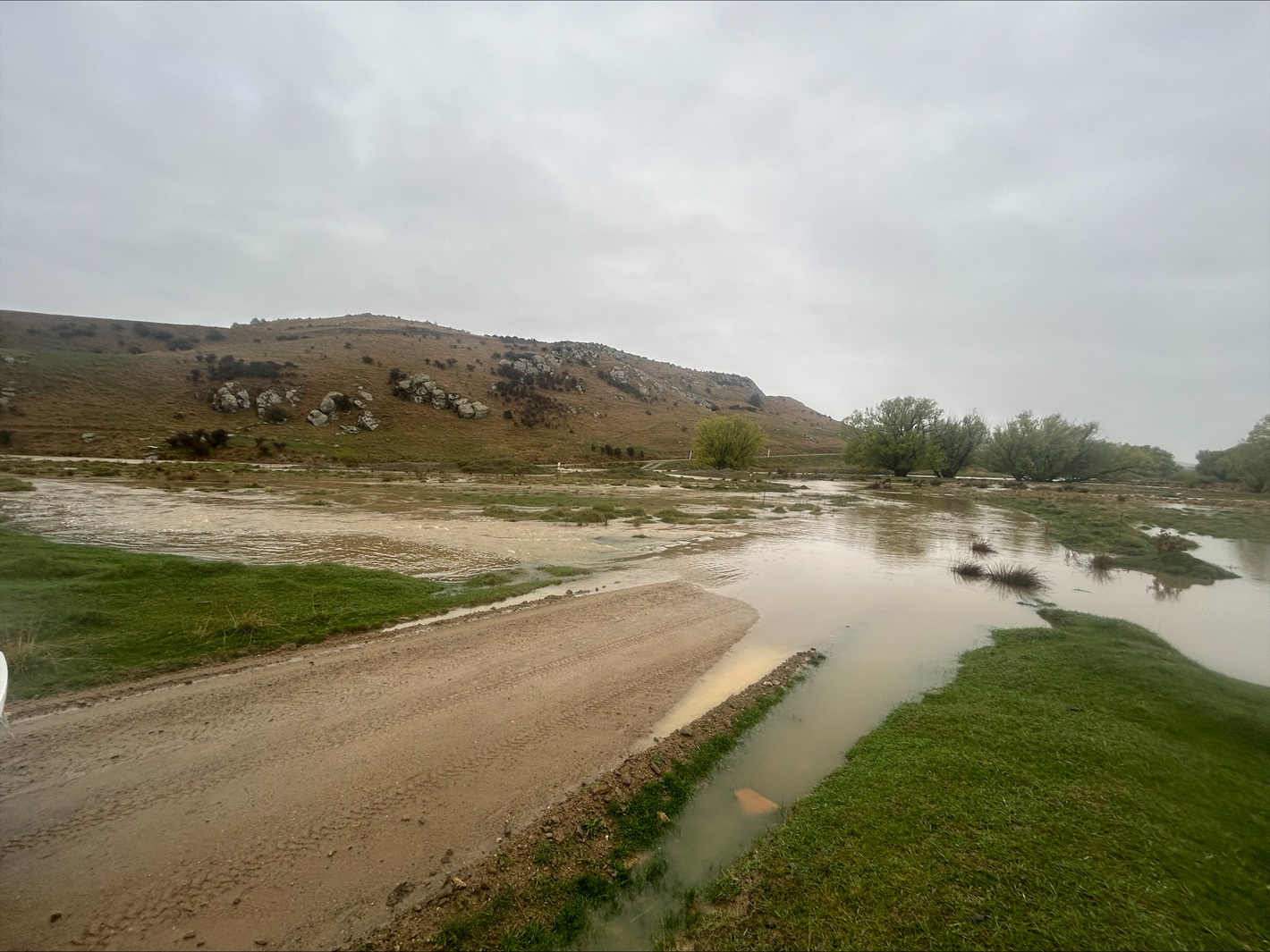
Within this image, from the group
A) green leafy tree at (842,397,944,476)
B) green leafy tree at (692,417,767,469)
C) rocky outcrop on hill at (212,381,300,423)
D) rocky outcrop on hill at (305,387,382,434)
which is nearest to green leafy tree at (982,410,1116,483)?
green leafy tree at (842,397,944,476)

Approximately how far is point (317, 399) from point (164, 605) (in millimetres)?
91449

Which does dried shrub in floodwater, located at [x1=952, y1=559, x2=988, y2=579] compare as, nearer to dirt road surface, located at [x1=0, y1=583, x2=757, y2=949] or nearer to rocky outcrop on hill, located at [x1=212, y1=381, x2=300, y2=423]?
dirt road surface, located at [x1=0, y1=583, x2=757, y2=949]

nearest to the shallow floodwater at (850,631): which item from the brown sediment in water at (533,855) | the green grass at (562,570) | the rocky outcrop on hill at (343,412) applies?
the brown sediment in water at (533,855)

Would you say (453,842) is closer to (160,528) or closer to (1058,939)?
(1058,939)

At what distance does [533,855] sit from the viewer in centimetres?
521

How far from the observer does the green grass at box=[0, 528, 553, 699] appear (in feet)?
28.5

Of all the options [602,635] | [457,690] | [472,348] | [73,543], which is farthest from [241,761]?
[472,348]

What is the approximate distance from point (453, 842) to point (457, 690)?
339cm

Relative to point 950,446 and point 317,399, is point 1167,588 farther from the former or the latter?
point 317,399

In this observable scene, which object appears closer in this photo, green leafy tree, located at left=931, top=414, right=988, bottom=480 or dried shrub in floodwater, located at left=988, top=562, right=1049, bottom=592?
dried shrub in floodwater, located at left=988, top=562, right=1049, bottom=592

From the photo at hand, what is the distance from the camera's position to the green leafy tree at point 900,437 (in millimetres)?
66000

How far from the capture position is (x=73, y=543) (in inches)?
682

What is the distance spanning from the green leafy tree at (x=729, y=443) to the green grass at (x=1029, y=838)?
6764 centimetres

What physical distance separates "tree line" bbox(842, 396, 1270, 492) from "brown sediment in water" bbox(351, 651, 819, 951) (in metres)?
68.8
